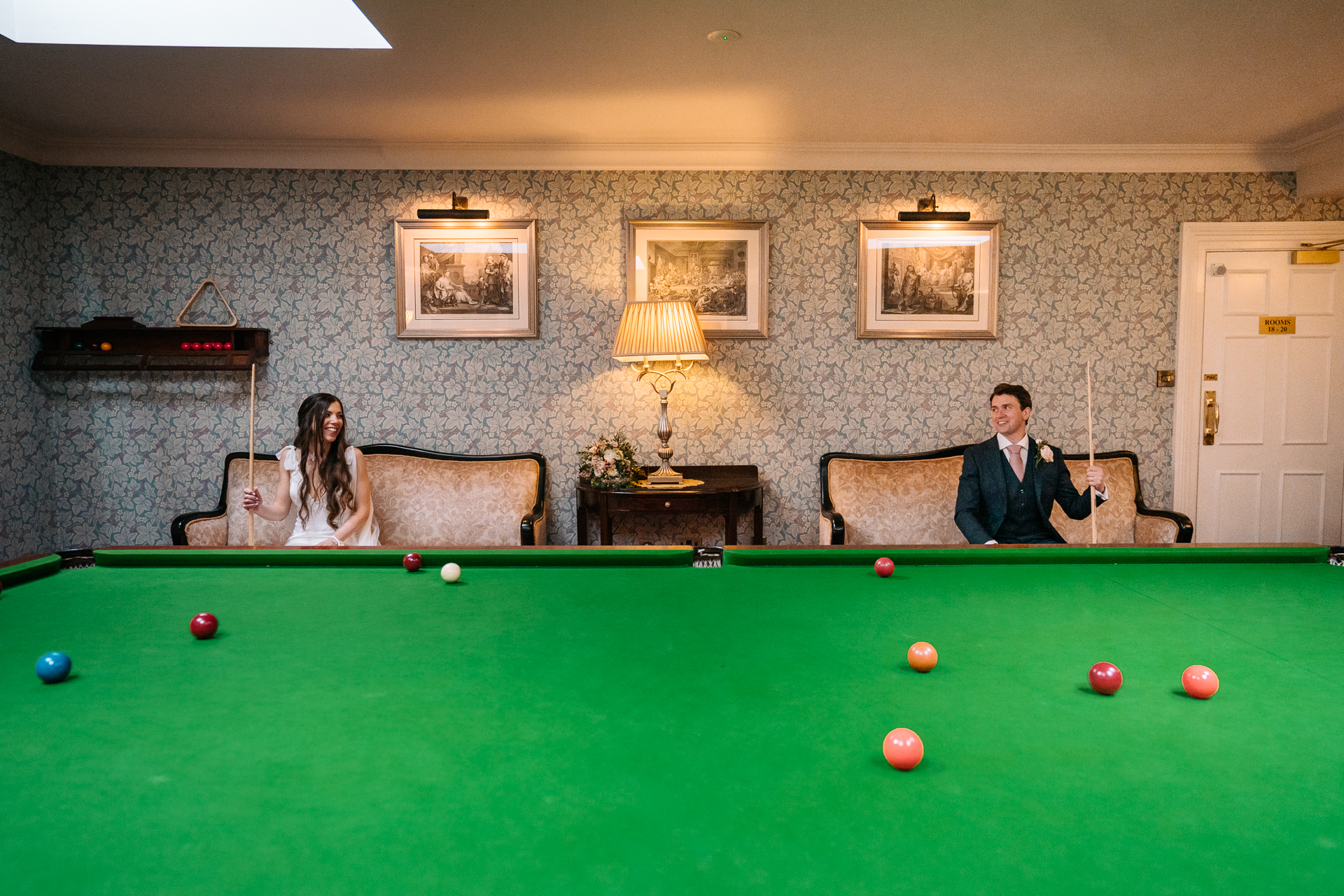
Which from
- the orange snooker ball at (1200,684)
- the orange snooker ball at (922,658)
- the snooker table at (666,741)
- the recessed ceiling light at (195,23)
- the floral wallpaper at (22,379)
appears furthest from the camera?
the floral wallpaper at (22,379)

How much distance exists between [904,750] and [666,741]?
0.28m

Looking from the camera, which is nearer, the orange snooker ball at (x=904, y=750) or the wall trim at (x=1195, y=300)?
the orange snooker ball at (x=904, y=750)

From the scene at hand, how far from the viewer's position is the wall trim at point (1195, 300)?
4.18m

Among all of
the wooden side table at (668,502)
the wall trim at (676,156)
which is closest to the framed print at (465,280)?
the wall trim at (676,156)

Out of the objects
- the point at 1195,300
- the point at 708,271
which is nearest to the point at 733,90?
the point at 708,271

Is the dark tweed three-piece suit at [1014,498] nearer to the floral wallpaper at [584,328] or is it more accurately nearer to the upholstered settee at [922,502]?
the upholstered settee at [922,502]

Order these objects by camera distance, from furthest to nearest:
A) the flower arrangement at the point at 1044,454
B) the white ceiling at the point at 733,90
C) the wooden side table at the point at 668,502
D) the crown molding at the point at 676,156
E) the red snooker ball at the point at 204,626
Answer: the crown molding at the point at 676,156 → the wooden side table at the point at 668,502 → the flower arrangement at the point at 1044,454 → the white ceiling at the point at 733,90 → the red snooker ball at the point at 204,626

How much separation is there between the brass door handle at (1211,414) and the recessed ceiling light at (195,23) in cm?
434

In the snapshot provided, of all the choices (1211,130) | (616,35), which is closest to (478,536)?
(616,35)

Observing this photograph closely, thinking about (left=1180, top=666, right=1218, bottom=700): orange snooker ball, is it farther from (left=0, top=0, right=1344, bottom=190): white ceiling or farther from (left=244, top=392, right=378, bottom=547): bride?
(left=244, top=392, right=378, bottom=547): bride

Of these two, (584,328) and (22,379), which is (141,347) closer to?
(22,379)

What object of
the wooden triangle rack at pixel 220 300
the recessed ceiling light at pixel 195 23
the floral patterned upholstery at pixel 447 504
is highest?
the recessed ceiling light at pixel 195 23

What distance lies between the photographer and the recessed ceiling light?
293cm

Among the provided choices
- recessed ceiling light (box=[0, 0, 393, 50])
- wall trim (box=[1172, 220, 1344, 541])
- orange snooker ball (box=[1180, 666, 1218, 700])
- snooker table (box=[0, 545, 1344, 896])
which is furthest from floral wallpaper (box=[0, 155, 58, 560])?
wall trim (box=[1172, 220, 1344, 541])
